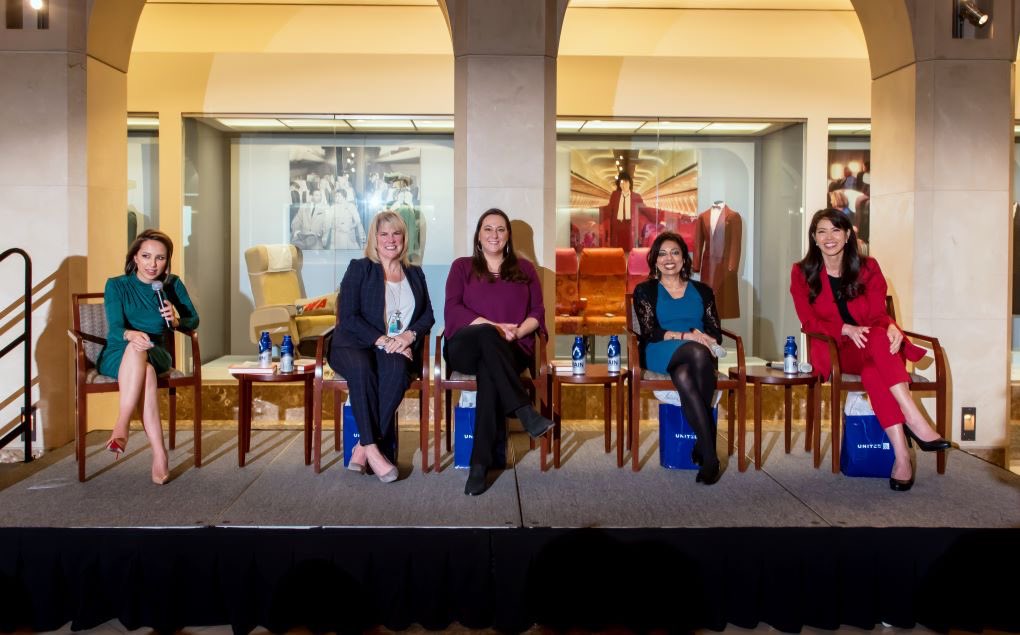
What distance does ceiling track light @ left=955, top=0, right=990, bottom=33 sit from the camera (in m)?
5.26

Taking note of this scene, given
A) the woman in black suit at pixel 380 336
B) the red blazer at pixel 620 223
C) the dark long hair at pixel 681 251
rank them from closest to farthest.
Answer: the woman in black suit at pixel 380 336, the dark long hair at pixel 681 251, the red blazer at pixel 620 223

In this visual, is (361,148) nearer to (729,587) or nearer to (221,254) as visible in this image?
(221,254)

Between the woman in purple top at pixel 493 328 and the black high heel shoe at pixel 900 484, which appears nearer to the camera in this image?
the black high heel shoe at pixel 900 484

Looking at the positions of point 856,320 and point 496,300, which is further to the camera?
point 496,300

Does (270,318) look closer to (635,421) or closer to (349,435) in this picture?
(349,435)

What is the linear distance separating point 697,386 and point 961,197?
7.48ft

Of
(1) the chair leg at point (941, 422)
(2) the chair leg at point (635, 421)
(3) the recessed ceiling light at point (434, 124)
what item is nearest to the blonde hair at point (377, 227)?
(2) the chair leg at point (635, 421)

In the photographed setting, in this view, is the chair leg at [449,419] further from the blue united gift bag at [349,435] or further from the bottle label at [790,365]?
the bottle label at [790,365]

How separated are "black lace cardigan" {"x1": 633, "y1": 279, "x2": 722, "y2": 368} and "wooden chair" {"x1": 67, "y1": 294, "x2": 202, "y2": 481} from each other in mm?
2146

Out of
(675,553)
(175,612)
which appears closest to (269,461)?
(175,612)

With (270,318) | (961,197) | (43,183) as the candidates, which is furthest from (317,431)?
(961,197)

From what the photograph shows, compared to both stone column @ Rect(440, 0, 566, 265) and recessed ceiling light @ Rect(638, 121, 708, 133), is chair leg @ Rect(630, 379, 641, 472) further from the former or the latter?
recessed ceiling light @ Rect(638, 121, 708, 133)

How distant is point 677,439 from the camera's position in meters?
4.53

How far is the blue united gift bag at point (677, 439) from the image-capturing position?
4.52 meters
